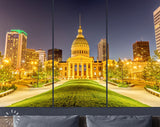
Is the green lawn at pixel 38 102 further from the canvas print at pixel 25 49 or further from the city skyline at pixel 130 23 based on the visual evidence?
the city skyline at pixel 130 23

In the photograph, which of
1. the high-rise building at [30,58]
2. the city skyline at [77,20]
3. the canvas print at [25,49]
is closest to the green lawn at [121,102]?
the canvas print at [25,49]

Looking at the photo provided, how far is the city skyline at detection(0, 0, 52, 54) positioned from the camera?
4391 mm

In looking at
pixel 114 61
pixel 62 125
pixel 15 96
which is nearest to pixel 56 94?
pixel 15 96

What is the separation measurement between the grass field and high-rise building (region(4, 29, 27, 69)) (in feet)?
5.62

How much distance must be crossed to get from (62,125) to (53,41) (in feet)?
8.44

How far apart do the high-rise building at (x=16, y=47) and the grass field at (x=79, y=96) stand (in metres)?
1.71

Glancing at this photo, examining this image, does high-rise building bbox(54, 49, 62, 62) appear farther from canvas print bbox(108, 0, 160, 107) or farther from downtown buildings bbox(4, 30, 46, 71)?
canvas print bbox(108, 0, 160, 107)

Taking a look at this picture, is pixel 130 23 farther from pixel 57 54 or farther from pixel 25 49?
pixel 25 49

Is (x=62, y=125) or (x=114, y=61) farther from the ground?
(x=114, y=61)

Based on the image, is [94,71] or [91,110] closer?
[91,110]

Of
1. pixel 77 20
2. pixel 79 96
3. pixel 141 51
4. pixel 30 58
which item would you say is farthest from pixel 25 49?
pixel 141 51

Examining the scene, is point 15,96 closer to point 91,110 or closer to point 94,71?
point 91,110

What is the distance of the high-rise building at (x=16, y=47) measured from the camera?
443 centimetres

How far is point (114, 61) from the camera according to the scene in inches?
186
